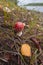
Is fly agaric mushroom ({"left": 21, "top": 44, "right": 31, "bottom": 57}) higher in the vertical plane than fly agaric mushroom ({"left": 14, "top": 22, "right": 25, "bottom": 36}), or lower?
lower

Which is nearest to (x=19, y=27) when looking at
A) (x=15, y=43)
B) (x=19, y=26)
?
(x=19, y=26)

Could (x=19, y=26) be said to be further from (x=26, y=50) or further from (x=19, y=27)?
(x=26, y=50)

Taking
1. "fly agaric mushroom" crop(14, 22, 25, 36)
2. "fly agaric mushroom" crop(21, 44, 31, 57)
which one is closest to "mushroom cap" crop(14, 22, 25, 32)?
"fly agaric mushroom" crop(14, 22, 25, 36)

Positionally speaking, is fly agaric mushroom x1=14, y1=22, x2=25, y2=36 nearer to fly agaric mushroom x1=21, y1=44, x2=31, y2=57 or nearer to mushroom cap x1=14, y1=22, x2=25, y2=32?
mushroom cap x1=14, y1=22, x2=25, y2=32

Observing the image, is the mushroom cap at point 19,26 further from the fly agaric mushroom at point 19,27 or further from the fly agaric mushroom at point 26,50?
the fly agaric mushroom at point 26,50

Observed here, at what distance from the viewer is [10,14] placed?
2029 millimetres

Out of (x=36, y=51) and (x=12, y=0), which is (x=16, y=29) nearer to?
(x=36, y=51)

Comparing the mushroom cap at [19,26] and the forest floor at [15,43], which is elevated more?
the mushroom cap at [19,26]

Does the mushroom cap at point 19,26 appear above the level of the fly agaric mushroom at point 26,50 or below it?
above

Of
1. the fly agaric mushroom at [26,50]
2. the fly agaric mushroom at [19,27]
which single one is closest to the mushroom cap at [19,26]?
the fly agaric mushroom at [19,27]

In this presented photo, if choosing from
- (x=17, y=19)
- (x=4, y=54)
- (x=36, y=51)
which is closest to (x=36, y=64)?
(x=36, y=51)

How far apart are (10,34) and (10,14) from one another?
30cm

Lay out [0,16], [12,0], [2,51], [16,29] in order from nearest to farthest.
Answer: [2,51], [16,29], [0,16], [12,0]

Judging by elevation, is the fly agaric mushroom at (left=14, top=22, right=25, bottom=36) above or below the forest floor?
above
